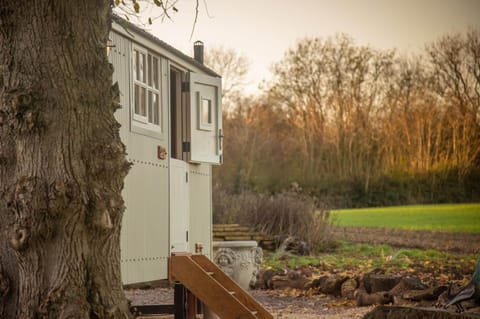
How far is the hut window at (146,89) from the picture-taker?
8422 mm

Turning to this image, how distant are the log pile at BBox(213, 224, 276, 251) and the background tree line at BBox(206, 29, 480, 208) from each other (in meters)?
5.53

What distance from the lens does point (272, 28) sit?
79.3ft

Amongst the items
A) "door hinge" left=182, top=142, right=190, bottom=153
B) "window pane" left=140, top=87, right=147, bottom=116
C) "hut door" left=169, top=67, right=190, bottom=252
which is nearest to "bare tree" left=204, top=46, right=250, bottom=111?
"hut door" left=169, top=67, right=190, bottom=252

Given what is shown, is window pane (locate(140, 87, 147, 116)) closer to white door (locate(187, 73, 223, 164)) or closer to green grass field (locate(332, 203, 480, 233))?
white door (locate(187, 73, 223, 164))

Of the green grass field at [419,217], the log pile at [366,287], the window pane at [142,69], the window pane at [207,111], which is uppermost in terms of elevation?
the window pane at [142,69]

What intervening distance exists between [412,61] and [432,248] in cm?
844

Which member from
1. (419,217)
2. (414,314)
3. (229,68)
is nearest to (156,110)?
(414,314)

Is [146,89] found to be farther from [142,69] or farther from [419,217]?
[419,217]

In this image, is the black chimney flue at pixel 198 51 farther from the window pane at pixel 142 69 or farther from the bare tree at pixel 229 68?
the bare tree at pixel 229 68

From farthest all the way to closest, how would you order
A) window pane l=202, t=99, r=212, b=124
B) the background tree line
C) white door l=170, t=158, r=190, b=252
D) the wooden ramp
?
the background tree line
window pane l=202, t=99, r=212, b=124
white door l=170, t=158, r=190, b=252
the wooden ramp

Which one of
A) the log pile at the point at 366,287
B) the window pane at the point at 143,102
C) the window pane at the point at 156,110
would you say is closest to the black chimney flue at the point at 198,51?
the window pane at the point at 156,110

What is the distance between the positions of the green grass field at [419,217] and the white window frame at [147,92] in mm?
11826

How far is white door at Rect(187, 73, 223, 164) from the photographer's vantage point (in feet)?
32.4

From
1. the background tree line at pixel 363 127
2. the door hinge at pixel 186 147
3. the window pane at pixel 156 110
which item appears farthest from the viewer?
the background tree line at pixel 363 127
